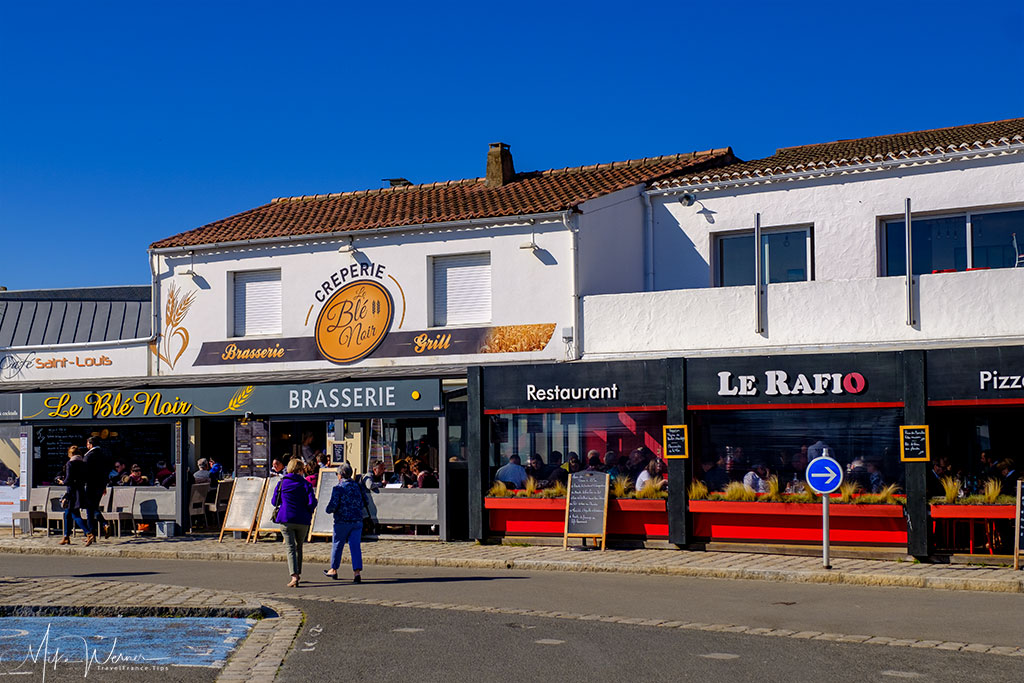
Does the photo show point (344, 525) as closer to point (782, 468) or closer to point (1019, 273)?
point (782, 468)

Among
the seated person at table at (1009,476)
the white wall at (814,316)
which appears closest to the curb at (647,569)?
the seated person at table at (1009,476)

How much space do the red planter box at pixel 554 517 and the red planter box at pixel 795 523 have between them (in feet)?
2.07

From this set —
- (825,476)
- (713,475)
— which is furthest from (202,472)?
(825,476)

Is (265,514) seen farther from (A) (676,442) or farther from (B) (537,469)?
(A) (676,442)

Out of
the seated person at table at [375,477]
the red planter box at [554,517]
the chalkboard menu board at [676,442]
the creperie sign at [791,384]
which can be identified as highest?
the creperie sign at [791,384]

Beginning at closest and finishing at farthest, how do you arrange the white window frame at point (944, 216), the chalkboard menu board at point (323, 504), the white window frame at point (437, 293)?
the white window frame at point (944, 216) < the chalkboard menu board at point (323, 504) < the white window frame at point (437, 293)

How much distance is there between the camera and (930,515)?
675 inches

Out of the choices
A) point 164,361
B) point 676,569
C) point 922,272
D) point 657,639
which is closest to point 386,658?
point 657,639

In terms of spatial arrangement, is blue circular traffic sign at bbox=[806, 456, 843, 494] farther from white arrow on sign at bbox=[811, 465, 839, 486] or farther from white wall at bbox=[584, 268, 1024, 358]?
white wall at bbox=[584, 268, 1024, 358]

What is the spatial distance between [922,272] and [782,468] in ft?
14.2

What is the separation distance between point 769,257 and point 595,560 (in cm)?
717

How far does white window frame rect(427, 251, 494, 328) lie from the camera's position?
22.4 metres

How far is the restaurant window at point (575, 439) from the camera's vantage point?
19844 mm

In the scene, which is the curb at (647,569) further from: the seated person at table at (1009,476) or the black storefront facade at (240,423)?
the black storefront facade at (240,423)
